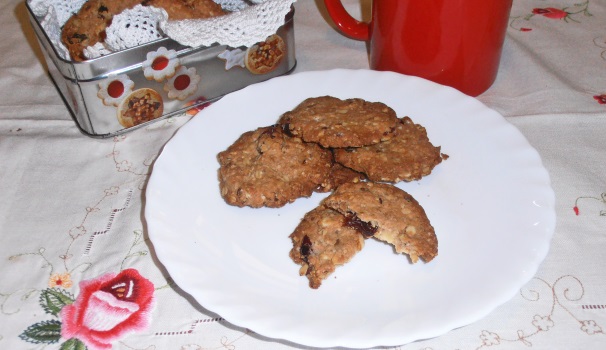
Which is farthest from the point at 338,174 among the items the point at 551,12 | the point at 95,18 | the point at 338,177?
the point at 551,12

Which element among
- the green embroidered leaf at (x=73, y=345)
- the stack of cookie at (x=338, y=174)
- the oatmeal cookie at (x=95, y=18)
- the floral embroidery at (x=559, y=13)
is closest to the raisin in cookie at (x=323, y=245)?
the stack of cookie at (x=338, y=174)

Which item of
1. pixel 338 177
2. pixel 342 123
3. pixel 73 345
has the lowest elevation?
pixel 73 345

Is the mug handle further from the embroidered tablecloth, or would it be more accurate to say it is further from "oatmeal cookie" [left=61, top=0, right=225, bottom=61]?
"oatmeal cookie" [left=61, top=0, right=225, bottom=61]

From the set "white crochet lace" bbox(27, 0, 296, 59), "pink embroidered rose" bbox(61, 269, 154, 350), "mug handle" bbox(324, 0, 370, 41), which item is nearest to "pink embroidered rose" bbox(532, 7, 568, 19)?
"mug handle" bbox(324, 0, 370, 41)

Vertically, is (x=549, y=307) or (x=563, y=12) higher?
(x=563, y=12)

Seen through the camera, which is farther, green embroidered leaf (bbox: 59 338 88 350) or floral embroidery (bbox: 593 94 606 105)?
floral embroidery (bbox: 593 94 606 105)

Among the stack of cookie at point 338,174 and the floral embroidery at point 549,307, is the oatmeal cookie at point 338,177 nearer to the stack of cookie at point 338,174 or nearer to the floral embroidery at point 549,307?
the stack of cookie at point 338,174

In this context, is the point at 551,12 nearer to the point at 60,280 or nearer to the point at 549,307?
the point at 549,307
